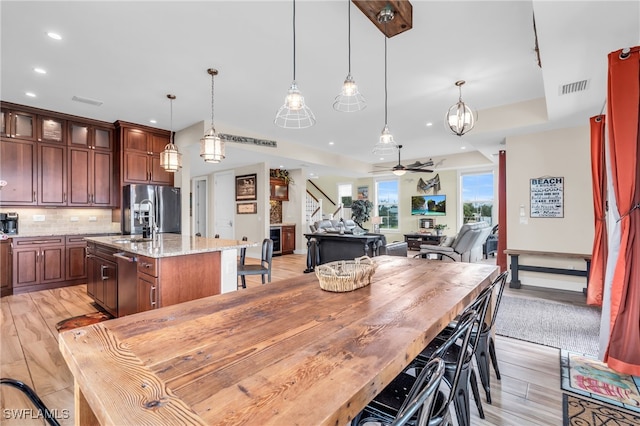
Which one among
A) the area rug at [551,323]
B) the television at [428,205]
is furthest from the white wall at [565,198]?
the television at [428,205]

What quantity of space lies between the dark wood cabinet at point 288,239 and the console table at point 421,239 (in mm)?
3451

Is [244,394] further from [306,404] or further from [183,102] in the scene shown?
[183,102]

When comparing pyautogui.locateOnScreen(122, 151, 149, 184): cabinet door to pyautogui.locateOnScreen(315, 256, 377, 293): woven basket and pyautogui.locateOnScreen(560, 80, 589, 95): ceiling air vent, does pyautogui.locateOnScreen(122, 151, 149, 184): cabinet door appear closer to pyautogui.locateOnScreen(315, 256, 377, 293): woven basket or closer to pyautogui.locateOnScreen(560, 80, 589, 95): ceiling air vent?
pyautogui.locateOnScreen(315, 256, 377, 293): woven basket

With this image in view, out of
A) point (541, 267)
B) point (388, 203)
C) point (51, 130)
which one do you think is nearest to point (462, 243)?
point (541, 267)

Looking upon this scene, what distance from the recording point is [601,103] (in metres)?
3.59

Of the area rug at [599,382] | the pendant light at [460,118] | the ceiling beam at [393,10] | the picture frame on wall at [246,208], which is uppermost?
the ceiling beam at [393,10]

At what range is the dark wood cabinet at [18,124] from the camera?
4.38 m

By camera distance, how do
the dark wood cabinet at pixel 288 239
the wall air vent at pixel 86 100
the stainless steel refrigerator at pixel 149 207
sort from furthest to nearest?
the dark wood cabinet at pixel 288 239, the stainless steel refrigerator at pixel 149 207, the wall air vent at pixel 86 100

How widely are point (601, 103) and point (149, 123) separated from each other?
6.84 meters

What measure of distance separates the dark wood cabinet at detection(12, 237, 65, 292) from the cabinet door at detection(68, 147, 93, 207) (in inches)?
28.3

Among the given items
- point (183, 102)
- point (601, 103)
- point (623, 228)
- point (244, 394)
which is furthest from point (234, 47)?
point (601, 103)

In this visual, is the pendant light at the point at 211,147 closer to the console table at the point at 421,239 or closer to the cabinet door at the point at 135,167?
the cabinet door at the point at 135,167

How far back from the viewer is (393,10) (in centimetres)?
218

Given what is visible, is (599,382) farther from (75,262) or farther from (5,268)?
(5,268)
